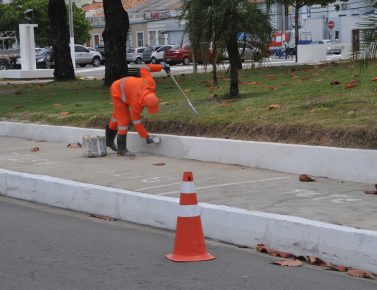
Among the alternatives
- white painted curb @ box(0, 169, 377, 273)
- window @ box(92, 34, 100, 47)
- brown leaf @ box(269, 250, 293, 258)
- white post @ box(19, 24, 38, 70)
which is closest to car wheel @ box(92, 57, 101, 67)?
white post @ box(19, 24, 38, 70)

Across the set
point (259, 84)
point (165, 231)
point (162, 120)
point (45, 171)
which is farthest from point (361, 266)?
point (259, 84)

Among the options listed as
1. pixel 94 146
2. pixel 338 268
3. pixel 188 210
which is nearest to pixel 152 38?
pixel 94 146

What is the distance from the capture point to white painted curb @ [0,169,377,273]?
6406mm

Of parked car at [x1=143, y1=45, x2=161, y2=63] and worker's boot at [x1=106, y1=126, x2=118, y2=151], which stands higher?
parked car at [x1=143, y1=45, x2=161, y2=63]

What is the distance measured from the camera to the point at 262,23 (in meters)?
13.5

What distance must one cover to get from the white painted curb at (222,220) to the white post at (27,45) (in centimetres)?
2301

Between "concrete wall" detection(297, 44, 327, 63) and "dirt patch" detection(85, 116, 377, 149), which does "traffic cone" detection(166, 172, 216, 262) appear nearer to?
"dirt patch" detection(85, 116, 377, 149)

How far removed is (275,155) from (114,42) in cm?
1212

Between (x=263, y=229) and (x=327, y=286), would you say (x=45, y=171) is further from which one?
(x=327, y=286)

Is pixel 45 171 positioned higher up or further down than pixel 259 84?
further down

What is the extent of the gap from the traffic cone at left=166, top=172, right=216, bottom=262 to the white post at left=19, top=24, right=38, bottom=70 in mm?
27079

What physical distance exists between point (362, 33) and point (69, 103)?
9.17m

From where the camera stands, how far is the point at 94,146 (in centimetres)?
1195

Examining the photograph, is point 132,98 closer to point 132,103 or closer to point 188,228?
point 132,103
